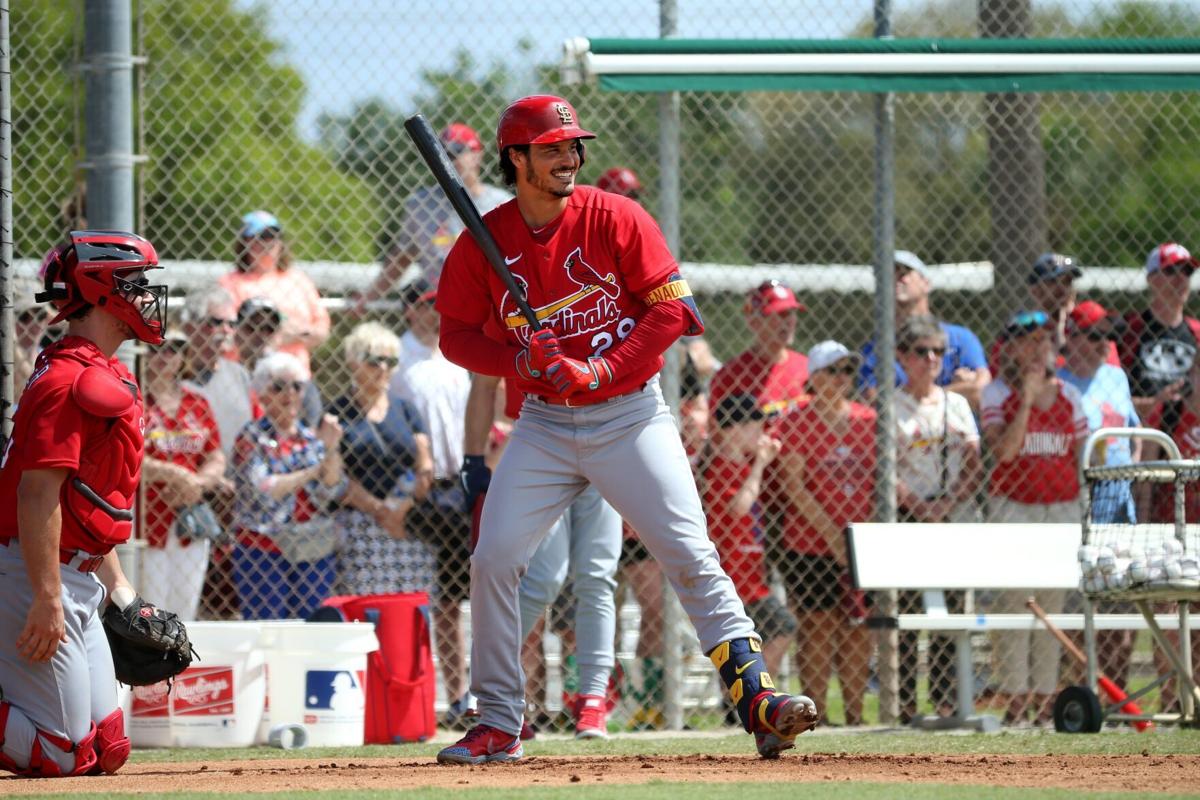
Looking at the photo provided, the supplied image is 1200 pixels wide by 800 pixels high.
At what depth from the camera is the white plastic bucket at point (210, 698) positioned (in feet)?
22.9

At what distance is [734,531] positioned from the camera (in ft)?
27.0

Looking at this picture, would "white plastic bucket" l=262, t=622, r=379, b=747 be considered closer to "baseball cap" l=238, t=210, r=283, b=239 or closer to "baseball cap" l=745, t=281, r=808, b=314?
"baseball cap" l=238, t=210, r=283, b=239

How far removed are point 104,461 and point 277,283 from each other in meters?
3.78

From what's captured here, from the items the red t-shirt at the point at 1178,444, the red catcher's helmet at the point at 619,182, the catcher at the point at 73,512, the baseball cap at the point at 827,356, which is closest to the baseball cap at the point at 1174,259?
the red t-shirt at the point at 1178,444

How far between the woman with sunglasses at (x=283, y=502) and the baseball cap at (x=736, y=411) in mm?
1873

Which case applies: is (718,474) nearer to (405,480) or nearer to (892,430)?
(892,430)

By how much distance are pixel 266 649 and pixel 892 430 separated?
10.4ft

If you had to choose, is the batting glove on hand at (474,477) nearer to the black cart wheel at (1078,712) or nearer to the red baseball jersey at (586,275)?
the red baseball jersey at (586,275)

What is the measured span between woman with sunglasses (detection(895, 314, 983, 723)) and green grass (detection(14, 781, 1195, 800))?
390 cm

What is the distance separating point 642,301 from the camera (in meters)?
5.39

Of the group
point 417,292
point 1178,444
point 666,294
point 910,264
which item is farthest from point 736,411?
point 666,294

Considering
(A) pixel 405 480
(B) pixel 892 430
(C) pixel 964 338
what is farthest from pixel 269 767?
(C) pixel 964 338

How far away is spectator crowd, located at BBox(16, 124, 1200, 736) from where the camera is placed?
801cm

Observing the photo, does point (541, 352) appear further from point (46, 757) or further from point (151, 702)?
point (151, 702)
